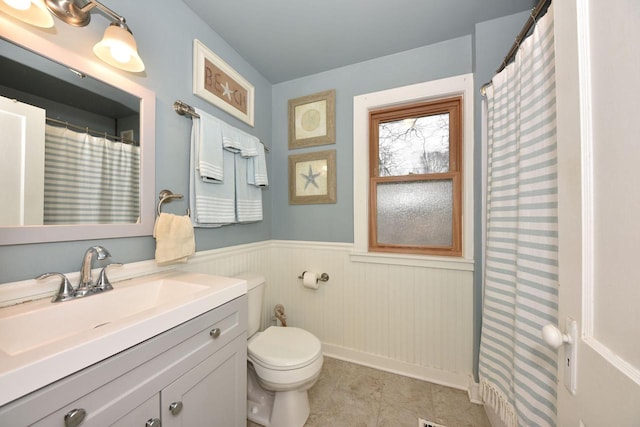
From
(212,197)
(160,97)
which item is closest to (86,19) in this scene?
(160,97)

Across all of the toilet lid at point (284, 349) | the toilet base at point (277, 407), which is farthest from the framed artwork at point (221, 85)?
the toilet base at point (277, 407)

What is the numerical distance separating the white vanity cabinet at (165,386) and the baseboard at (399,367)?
95 centimetres

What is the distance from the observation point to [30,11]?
0.77m

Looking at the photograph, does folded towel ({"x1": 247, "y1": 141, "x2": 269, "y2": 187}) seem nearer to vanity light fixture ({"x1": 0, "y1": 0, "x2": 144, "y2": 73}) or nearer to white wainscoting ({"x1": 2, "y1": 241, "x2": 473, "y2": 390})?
white wainscoting ({"x1": 2, "y1": 241, "x2": 473, "y2": 390})

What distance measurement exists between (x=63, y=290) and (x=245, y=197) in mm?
989

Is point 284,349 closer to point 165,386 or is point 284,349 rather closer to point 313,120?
point 165,386

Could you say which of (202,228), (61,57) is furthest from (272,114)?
(61,57)

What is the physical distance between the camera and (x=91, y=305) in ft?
2.76

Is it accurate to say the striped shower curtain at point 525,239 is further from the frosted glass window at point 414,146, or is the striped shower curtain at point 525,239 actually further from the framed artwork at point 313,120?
the framed artwork at point 313,120

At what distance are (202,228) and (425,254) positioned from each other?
1.54 m

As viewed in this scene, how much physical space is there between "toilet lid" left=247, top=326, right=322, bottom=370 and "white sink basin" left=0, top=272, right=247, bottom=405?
452 mm

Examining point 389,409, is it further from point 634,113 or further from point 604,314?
point 634,113

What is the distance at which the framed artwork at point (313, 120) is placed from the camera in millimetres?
1854

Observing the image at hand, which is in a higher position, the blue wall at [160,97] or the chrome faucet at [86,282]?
the blue wall at [160,97]
